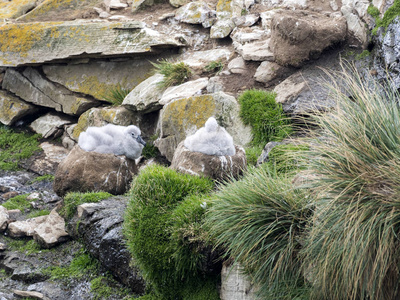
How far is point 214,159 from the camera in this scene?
5.55 meters

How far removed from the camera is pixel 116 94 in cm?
1046

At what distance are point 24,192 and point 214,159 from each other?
4.73 metres

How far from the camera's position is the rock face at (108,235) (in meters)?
5.48

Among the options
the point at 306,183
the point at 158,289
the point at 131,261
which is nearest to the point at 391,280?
the point at 306,183

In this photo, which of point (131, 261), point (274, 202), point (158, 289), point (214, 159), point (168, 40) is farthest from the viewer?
point (168, 40)

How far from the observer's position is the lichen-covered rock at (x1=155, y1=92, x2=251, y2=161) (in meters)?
8.07

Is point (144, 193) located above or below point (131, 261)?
above

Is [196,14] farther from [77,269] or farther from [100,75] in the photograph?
A: [77,269]

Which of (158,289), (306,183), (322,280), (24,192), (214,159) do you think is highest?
(306,183)

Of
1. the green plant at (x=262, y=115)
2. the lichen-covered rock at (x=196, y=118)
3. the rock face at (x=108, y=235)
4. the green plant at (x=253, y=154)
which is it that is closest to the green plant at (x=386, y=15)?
the green plant at (x=262, y=115)

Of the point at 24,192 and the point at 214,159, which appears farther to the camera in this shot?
the point at 24,192

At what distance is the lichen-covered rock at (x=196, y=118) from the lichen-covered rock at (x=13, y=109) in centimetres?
461

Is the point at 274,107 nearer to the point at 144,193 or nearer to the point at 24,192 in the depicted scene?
the point at 144,193

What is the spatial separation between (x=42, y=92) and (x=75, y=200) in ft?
19.2
